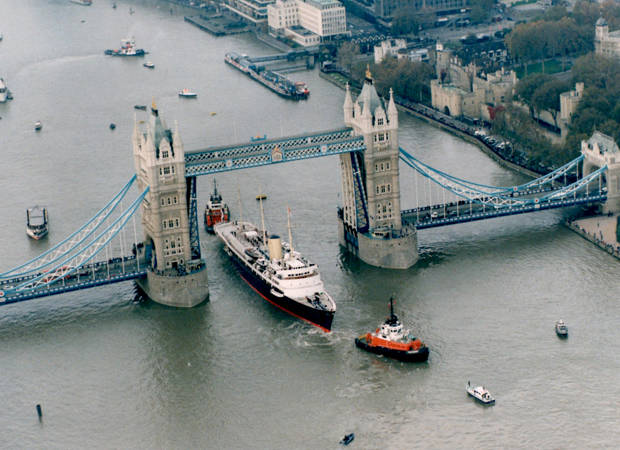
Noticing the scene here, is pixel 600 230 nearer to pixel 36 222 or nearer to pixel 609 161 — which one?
pixel 609 161

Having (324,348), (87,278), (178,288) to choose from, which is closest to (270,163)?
(178,288)

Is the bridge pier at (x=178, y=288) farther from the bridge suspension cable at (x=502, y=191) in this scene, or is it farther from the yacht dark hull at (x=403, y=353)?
the bridge suspension cable at (x=502, y=191)

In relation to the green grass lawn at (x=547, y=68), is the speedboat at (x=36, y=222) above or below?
above

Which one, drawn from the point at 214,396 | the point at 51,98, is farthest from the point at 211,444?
the point at 51,98

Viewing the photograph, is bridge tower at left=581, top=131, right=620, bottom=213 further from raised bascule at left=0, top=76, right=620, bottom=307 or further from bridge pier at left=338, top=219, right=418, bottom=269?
bridge pier at left=338, top=219, right=418, bottom=269

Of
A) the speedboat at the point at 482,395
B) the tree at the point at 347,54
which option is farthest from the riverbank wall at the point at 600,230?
the tree at the point at 347,54

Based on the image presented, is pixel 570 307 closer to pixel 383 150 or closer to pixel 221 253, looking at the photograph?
pixel 383 150
